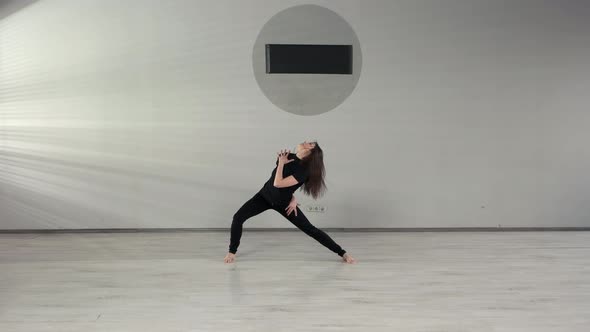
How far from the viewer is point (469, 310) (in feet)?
7.73

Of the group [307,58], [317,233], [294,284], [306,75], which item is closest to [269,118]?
[306,75]

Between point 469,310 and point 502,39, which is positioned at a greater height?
point 502,39

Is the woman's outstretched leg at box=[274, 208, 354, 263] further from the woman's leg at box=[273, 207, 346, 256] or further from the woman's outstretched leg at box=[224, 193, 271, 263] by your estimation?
the woman's outstretched leg at box=[224, 193, 271, 263]

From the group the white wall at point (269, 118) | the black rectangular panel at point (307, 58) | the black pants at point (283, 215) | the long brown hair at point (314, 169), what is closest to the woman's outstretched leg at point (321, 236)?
the black pants at point (283, 215)

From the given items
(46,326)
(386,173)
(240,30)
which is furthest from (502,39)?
(46,326)

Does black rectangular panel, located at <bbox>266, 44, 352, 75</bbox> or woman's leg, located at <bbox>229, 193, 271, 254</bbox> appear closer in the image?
woman's leg, located at <bbox>229, 193, 271, 254</bbox>

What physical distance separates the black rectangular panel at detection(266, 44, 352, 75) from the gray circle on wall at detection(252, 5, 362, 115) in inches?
1.5

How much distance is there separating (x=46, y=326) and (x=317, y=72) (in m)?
3.05

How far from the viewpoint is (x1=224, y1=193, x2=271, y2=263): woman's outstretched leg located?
3332 millimetres

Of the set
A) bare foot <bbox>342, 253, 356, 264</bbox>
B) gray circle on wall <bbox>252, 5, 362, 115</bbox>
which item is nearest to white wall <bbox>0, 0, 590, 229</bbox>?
gray circle on wall <bbox>252, 5, 362, 115</bbox>

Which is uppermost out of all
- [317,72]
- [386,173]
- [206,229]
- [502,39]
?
[502,39]

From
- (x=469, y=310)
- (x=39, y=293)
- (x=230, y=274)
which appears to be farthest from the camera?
(x=230, y=274)

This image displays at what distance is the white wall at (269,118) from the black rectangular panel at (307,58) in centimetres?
22

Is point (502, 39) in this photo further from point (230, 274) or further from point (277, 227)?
point (230, 274)
